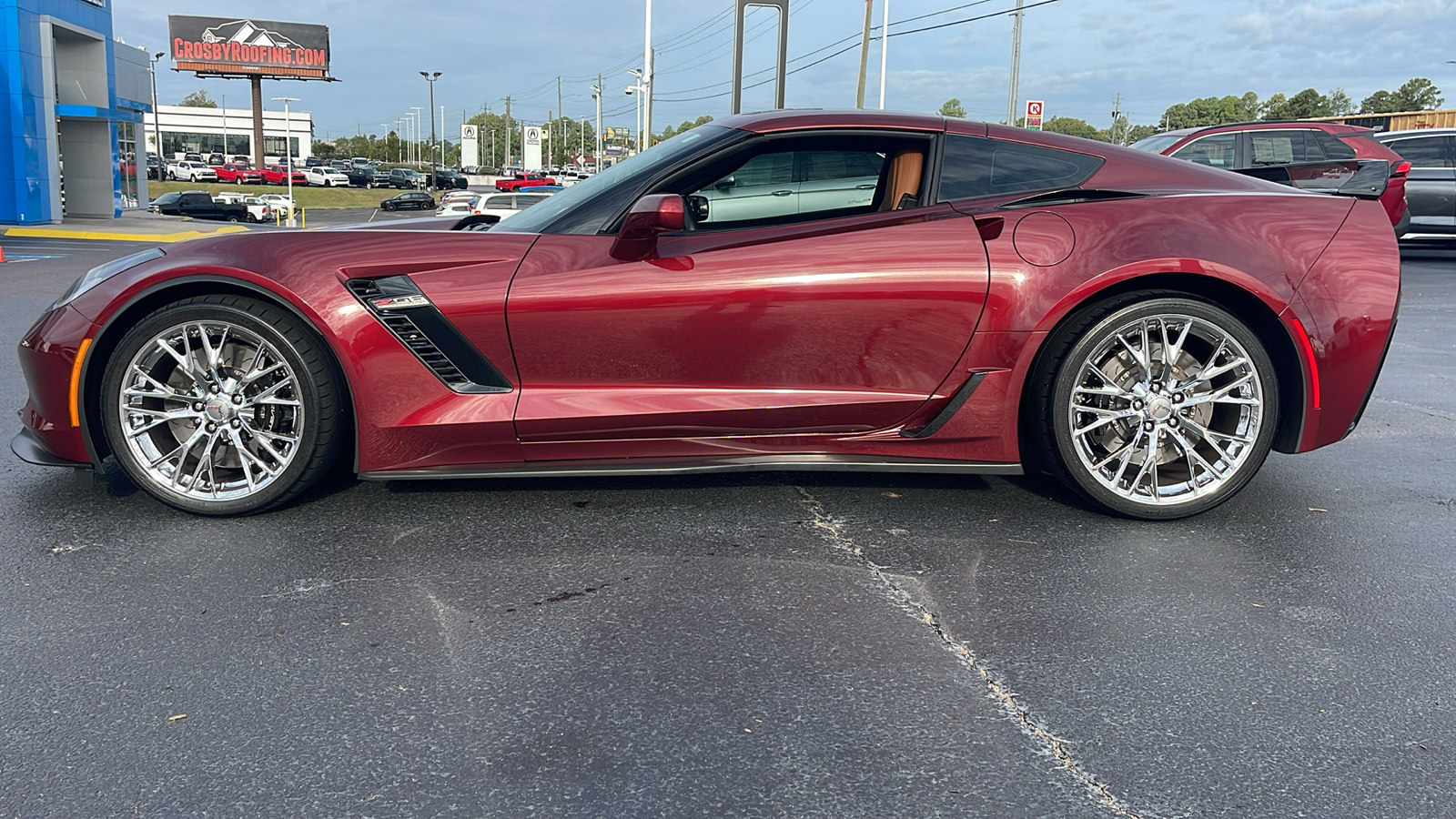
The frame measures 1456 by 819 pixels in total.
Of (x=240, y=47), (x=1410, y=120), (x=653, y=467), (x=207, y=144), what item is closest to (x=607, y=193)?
(x=653, y=467)

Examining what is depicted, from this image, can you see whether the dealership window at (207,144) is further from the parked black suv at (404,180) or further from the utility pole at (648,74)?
the utility pole at (648,74)

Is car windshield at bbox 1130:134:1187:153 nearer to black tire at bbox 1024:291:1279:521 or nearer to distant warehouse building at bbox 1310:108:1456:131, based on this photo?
black tire at bbox 1024:291:1279:521

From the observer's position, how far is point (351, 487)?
4.00m

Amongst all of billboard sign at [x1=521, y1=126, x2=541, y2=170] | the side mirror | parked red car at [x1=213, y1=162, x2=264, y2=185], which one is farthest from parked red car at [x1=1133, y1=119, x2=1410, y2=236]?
billboard sign at [x1=521, y1=126, x2=541, y2=170]

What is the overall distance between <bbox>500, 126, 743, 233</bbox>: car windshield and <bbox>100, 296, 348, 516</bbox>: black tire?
83 cm

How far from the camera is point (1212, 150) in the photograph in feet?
38.0

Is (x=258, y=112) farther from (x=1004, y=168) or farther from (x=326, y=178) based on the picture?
(x=1004, y=168)

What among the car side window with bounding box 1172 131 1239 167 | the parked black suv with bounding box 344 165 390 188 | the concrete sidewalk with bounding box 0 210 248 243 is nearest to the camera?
the car side window with bounding box 1172 131 1239 167

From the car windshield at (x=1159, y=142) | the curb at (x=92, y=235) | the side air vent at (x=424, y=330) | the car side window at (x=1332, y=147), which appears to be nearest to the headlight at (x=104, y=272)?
the side air vent at (x=424, y=330)

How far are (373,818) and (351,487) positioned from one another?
221 cm

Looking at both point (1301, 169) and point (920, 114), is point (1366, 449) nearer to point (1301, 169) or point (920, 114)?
point (920, 114)

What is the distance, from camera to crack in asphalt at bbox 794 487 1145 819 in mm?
2117

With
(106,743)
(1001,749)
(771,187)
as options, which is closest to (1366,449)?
(771,187)

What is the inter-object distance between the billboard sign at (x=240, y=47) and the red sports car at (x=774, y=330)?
228 ft
